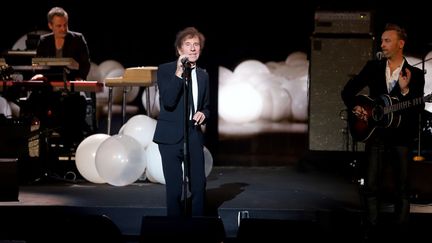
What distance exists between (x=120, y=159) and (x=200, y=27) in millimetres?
3969

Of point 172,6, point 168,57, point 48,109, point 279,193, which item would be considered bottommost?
point 279,193

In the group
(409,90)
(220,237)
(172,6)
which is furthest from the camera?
(172,6)

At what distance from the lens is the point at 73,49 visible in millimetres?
8086

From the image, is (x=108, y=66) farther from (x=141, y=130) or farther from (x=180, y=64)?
(x=180, y=64)

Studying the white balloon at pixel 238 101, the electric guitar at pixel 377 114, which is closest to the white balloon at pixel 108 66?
the white balloon at pixel 238 101

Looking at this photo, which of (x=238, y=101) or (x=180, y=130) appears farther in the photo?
(x=238, y=101)

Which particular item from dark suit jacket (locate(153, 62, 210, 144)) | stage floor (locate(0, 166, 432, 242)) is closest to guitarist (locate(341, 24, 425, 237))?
stage floor (locate(0, 166, 432, 242))

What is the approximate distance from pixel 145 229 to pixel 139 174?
9.53ft

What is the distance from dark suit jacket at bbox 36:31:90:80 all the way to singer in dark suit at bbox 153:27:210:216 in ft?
9.95

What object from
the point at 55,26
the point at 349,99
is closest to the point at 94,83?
the point at 55,26

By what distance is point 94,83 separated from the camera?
7.56m

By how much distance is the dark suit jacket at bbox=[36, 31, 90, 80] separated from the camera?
8.09 metres

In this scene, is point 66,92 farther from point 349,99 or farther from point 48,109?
point 349,99

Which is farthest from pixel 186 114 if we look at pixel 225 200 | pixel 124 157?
pixel 124 157
